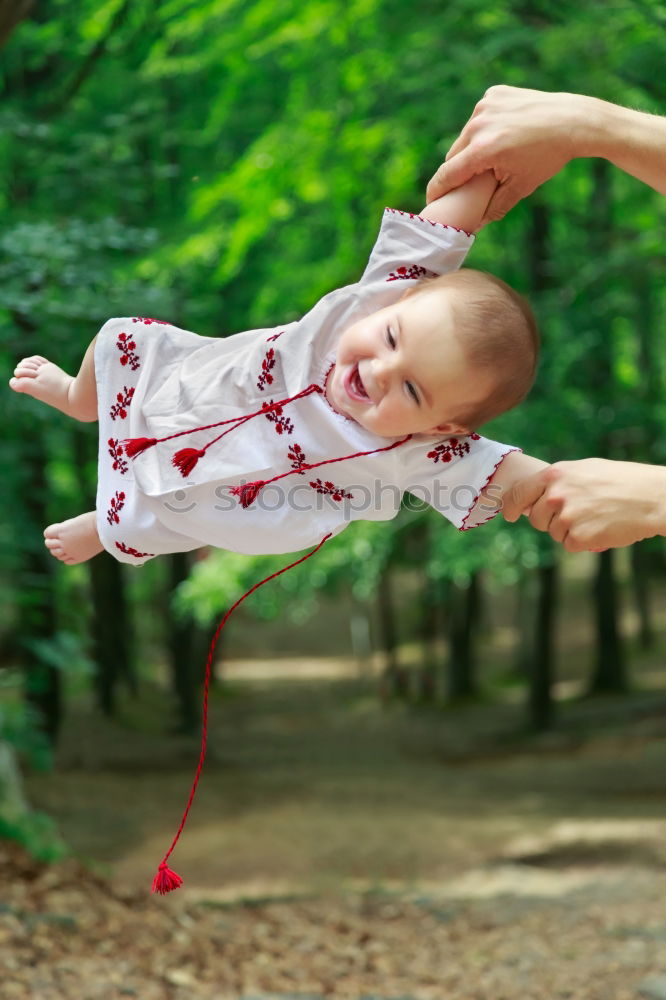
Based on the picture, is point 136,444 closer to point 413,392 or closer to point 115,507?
point 115,507

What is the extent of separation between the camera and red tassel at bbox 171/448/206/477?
2.06m

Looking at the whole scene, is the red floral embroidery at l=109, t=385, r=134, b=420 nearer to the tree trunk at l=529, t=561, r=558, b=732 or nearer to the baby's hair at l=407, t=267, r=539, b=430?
the baby's hair at l=407, t=267, r=539, b=430

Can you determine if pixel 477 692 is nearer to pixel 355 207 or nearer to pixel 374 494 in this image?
pixel 355 207

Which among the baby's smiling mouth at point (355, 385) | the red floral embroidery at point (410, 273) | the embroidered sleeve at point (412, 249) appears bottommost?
the baby's smiling mouth at point (355, 385)

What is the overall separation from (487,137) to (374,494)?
72 cm

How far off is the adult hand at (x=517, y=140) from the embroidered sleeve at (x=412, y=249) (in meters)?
0.12

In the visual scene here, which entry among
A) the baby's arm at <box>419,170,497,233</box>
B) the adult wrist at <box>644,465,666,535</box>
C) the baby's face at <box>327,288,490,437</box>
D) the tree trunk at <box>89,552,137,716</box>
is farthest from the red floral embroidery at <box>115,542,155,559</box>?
the tree trunk at <box>89,552,137,716</box>

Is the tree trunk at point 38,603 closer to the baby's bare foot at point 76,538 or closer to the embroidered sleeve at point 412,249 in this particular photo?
the baby's bare foot at point 76,538

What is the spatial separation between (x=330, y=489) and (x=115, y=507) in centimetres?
44

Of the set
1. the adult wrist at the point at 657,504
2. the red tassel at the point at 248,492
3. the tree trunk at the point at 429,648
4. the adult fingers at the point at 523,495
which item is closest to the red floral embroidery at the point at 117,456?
the red tassel at the point at 248,492

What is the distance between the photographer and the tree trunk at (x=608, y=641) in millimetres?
14414

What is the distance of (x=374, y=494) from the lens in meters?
2.10

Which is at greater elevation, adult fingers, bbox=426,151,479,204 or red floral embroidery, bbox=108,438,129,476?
adult fingers, bbox=426,151,479,204

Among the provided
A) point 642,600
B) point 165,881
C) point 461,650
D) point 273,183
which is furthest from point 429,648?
point 165,881
